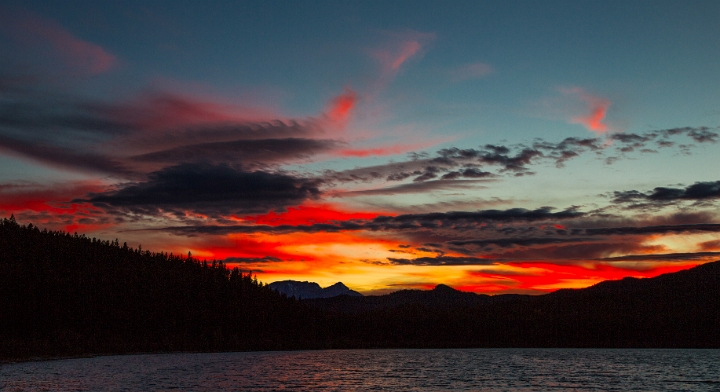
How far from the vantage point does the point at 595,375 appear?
172125 millimetres

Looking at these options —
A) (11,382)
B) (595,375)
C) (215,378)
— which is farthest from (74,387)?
(595,375)

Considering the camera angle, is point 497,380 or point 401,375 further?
point 401,375

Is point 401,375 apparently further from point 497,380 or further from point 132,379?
point 132,379

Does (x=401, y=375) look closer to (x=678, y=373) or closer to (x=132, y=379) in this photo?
(x=132, y=379)

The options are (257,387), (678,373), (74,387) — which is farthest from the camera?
(678,373)

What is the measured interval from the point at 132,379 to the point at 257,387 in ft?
110

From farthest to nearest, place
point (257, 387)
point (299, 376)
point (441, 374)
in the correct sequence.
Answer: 1. point (441, 374)
2. point (299, 376)
3. point (257, 387)

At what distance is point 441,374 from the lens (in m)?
167

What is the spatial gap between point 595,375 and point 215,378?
329 ft

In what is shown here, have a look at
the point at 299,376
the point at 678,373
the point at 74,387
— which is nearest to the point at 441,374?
the point at 299,376

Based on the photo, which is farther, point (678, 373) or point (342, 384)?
point (678, 373)

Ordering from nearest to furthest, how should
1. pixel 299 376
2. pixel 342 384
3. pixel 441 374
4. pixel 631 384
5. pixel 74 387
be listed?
pixel 74 387, pixel 342 384, pixel 631 384, pixel 299 376, pixel 441 374

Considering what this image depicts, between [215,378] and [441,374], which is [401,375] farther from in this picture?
[215,378]

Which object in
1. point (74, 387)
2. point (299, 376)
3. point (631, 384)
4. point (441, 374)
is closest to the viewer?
point (74, 387)
